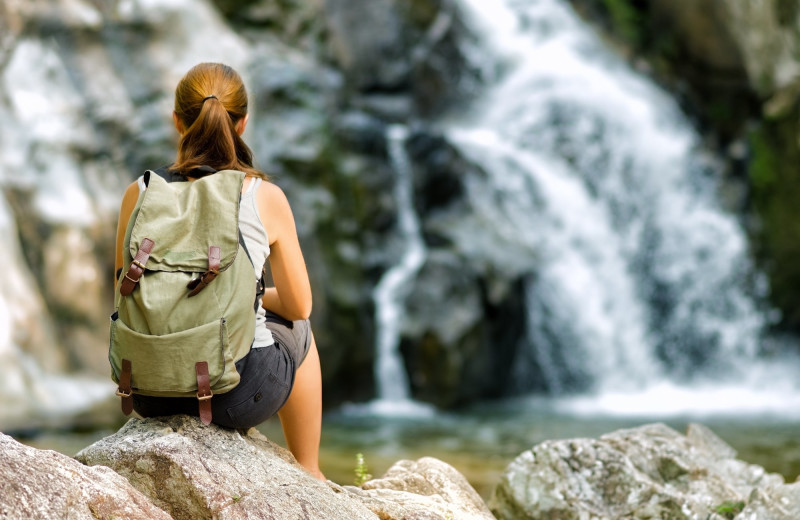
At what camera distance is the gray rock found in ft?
8.26

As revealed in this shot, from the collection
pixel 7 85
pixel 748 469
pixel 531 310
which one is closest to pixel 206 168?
pixel 748 469

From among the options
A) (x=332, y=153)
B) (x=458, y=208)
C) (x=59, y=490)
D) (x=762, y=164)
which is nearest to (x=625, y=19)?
(x=762, y=164)

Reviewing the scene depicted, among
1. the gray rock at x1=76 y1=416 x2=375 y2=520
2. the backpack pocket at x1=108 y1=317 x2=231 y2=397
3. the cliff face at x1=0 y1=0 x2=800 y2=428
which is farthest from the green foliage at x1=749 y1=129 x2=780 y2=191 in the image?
the backpack pocket at x1=108 y1=317 x2=231 y2=397

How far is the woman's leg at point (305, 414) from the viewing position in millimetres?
3002

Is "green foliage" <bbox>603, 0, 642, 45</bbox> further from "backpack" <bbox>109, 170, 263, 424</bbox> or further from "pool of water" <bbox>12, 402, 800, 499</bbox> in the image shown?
"backpack" <bbox>109, 170, 263, 424</bbox>

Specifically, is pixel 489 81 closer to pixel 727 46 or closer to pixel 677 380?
pixel 727 46

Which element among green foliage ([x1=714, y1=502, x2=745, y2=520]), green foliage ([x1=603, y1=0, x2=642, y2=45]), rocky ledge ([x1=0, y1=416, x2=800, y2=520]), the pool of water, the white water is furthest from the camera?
green foliage ([x1=603, y1=0, x2=642, y2=45])

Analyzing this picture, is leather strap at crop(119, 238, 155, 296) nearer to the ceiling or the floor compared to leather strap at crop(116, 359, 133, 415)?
nearer to the ceiling

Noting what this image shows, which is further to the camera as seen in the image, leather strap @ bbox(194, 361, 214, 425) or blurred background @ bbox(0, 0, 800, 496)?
blurred background @ bbox(0, 0, 800, 496)

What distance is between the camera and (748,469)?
437 centimetres

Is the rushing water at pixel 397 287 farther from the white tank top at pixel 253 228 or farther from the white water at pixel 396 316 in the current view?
the white tank top at pixel 253 228

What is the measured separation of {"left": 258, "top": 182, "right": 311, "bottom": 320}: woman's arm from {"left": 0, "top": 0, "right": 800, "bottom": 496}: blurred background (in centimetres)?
366

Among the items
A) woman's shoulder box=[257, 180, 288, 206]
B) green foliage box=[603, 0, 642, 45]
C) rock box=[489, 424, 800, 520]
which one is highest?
green foliage box=[603, 0, 642, 45]

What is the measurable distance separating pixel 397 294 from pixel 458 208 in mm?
1464
